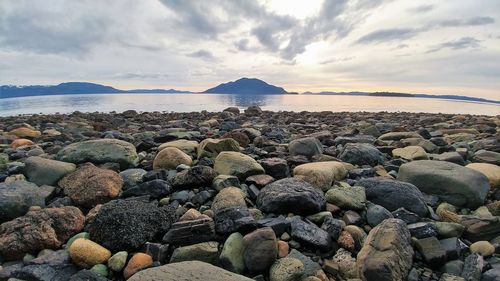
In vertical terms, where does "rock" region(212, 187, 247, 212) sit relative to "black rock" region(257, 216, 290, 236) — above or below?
above

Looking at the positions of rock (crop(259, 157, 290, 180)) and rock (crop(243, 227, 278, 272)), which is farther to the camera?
rock (crop(259, 157, 290, 180))

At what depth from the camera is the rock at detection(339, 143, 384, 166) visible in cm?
661

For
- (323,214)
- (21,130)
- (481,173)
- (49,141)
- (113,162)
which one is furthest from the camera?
(21,130)

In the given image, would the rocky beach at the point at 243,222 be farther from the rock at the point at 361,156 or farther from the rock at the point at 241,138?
the rock at the point at 241,138

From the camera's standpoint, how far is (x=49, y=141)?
9.22 m

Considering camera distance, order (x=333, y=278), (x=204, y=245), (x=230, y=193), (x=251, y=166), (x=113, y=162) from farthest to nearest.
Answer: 1. (x=113, y=162)
2. (x=251, y=166)
3. (x=230, y=193)
4. (x=204, y=245)
5. (x=333, y=278)

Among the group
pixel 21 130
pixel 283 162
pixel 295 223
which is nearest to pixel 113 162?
pixel 283 162

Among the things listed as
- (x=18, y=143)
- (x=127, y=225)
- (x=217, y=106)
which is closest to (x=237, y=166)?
(x=127, y=225)

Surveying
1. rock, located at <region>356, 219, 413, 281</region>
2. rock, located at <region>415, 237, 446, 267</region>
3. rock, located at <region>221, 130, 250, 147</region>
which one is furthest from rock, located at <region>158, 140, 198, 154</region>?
rock, located at <region>415, 237, 446, 267</region>

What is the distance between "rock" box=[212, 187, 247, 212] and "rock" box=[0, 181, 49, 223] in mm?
2436

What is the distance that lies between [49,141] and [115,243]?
7351 mm

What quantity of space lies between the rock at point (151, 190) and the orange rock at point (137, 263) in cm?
155

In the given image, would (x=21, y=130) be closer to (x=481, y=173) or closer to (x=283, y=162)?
(x=283, y=162)

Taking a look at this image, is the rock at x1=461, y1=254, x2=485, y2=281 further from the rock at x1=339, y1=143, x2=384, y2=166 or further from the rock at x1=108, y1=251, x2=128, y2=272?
the rock at x1=339, y1=143, x2=384, y2=166
